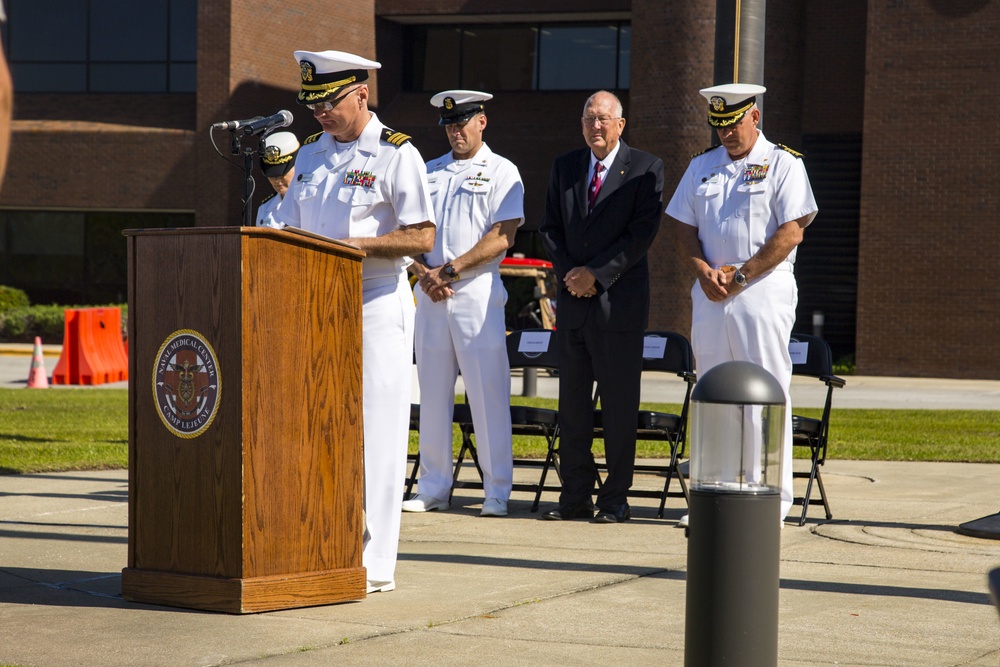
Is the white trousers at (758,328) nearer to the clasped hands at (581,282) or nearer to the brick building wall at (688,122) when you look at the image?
the clasped hands at (581,282)

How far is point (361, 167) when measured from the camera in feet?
18.1

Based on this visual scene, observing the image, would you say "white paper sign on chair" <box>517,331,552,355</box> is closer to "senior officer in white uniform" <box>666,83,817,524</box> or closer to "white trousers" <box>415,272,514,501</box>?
"white trousers" <box>415,272,514,501</box>

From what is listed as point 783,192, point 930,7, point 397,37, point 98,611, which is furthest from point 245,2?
point 98,611

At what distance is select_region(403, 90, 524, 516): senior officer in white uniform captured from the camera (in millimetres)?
7727

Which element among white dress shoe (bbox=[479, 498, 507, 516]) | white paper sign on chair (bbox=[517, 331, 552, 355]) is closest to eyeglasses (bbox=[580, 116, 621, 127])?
white paper sign on chair (bbox=[517, 331, 552, 355])

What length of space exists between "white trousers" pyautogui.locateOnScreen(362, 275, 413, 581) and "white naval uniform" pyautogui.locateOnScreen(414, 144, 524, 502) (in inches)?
87.8

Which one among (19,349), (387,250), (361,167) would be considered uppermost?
(361,167)

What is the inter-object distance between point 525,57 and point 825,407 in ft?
90.6

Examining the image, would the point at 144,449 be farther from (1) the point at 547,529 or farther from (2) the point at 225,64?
(2) the point at 225,64

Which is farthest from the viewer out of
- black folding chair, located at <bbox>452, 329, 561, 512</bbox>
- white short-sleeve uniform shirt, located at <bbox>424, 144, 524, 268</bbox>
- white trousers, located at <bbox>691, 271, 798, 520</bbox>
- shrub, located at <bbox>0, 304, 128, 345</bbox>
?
shrub, located at <bbox>0, 304, 128, 345</bbox>

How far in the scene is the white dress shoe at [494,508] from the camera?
300 inches

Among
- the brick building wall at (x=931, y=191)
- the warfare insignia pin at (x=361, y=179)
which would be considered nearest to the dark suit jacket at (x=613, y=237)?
the warfare insignia pin at (x=361, y=179)

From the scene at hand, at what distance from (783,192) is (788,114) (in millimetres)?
22171

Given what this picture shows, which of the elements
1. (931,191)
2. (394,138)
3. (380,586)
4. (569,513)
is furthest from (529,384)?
(380,586)
